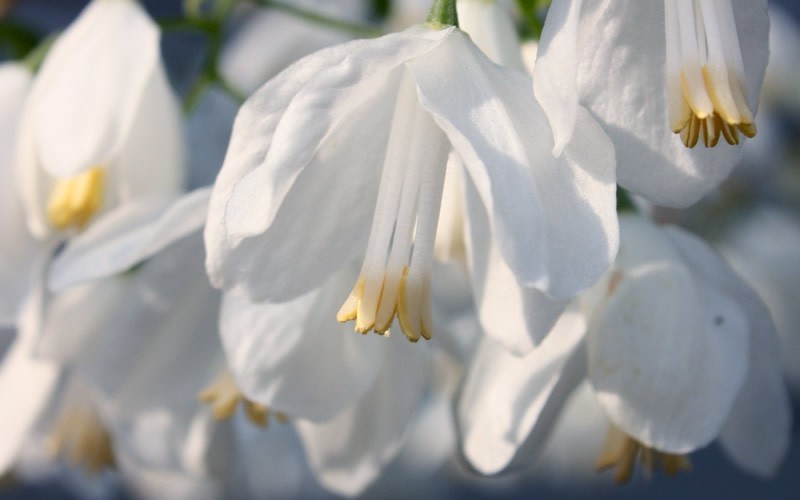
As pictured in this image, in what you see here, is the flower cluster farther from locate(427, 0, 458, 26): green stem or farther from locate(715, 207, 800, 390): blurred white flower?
locate(715, 207, 800, 390): blurred white flower

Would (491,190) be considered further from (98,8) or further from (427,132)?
(98,8)

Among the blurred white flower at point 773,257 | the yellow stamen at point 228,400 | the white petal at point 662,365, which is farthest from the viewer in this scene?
the blurred white flower at point 773,257

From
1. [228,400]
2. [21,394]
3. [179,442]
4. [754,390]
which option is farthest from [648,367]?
[21,394]

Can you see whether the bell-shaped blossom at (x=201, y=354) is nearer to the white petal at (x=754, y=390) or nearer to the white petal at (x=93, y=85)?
the white petal at (x=93, y=85)

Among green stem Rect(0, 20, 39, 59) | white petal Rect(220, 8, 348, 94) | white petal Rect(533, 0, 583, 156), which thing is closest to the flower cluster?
white petal Rect(533, 0, 583, 156)

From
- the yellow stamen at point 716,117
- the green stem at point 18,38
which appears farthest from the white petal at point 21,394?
the yellow stamen at point 716,117

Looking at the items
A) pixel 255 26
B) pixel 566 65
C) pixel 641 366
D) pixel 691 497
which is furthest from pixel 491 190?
pixel 691 497
